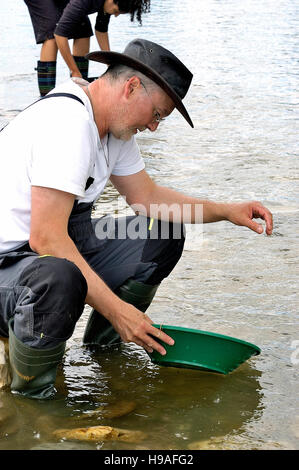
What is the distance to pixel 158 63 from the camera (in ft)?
9.12

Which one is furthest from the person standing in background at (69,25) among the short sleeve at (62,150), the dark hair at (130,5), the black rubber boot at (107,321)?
the short sleeve at (62,150)

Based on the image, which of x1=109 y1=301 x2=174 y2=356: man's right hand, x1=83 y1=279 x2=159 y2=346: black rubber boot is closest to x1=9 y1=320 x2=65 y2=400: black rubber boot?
x1=109 y1=301 x2=174 y2=356: man's right hand

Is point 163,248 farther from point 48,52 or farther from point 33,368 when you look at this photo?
point 48,52

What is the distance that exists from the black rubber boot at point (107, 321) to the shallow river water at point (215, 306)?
0.05 m

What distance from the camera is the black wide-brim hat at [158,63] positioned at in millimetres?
2734

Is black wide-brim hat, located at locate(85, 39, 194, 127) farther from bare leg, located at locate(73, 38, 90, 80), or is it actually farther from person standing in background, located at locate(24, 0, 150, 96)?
bare leg, located at locate(73, 38, 90, 80)

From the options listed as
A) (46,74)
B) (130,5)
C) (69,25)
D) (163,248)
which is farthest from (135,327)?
(46,74)

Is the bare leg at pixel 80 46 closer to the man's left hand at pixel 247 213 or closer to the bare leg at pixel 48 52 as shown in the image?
the bare leg at pixel 48 52

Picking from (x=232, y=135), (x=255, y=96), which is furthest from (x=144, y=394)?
(x=255, y=96)

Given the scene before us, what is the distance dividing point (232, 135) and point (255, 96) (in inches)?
64.9

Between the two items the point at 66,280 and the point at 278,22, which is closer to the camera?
the point at 66,280
